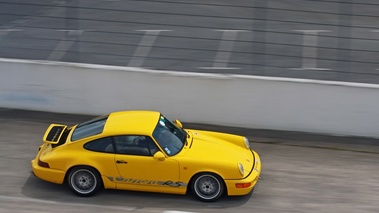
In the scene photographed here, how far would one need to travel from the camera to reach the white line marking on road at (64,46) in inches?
513

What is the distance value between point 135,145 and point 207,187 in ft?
3.98

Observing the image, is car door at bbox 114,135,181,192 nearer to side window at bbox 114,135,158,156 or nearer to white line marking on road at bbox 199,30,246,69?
side window at bbox 114,135,158,156

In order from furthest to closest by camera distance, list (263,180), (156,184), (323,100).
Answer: (323,100) < (263,180) < (156,184)

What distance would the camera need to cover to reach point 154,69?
12.8 meters

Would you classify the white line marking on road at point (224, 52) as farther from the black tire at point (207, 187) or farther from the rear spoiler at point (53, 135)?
the black tire at point (207, 187)

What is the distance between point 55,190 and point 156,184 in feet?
5.29

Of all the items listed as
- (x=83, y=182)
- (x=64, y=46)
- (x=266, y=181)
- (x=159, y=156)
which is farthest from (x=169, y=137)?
(x=64, y=46)

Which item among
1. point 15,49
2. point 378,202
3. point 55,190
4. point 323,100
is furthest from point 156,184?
point 15,49

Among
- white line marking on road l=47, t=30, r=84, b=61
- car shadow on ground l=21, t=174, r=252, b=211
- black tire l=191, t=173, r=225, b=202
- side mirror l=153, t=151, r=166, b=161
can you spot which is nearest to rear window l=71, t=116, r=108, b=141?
car shadow on ground l=21, t=174, r=252, b=211

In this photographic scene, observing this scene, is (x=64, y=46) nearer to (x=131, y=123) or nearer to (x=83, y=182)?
(x=131, y=123)

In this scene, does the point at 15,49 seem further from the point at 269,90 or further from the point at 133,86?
the point at 269,90

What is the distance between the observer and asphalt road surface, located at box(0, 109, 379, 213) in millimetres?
9555

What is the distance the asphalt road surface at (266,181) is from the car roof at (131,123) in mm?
967

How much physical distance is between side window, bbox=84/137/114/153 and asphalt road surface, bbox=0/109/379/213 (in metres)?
0.71
